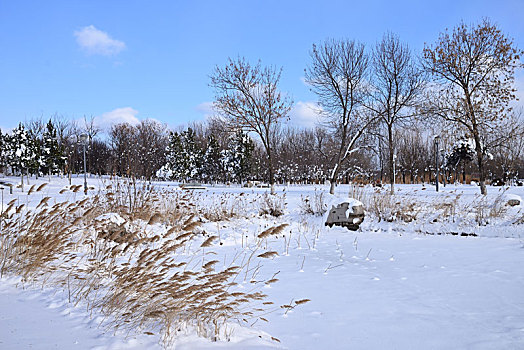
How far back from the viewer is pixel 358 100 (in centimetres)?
1842

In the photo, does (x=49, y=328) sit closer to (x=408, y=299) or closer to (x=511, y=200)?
(x=408, y=299)

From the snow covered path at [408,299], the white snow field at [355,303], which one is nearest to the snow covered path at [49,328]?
the white snow field at [355,303]

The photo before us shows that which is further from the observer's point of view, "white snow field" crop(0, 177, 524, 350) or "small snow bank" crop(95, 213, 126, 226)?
"small snow bank" crop(95, 213, 126, 226)

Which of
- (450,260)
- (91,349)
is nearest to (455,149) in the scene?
(450,260)

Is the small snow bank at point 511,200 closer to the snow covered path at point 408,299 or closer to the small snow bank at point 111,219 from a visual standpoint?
the snow covered path at point 408,299

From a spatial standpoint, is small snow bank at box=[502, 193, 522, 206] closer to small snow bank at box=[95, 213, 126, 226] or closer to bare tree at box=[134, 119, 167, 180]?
small snow bank at box=[95, 213, 126, 226]

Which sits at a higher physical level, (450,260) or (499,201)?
(499,201)

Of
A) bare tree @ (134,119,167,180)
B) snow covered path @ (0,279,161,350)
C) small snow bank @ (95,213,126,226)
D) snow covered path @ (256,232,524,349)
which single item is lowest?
snow covered path @ (256,232,524,349)

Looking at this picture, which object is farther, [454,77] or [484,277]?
[454,77]

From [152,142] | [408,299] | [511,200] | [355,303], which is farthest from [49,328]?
[152,142]

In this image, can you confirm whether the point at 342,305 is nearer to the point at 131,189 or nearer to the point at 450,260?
the point at 450,260

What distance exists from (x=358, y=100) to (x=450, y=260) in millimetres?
14288

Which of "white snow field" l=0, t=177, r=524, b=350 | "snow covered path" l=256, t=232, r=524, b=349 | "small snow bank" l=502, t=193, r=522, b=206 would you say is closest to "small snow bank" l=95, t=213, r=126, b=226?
"white snow field" l=0, t=177, r=524, b=350

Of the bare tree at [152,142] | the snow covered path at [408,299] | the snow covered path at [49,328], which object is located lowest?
the snow covered path at [408,299]
